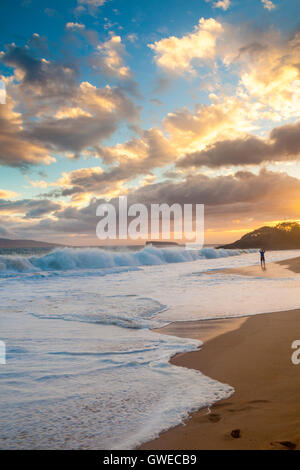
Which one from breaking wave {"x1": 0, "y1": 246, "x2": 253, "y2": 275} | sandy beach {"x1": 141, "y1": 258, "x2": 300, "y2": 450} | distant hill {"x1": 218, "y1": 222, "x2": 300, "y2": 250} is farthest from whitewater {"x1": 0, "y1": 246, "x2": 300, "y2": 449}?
distant hill {"x1": 218, "y1": 222, "x2": 300, "y2": 250}

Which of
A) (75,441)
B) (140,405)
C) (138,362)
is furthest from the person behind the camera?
(138,362)

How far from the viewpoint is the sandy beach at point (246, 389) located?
100 inches

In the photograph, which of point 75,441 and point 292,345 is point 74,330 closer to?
point 75,441

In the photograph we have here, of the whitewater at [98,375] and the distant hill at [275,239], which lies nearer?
the whitewater at [98,375]

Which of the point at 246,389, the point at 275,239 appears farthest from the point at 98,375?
the point at 275,239

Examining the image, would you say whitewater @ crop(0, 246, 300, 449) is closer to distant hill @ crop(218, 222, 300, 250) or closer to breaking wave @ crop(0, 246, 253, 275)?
breaking wave @ crop(0, 246, 253, 275)

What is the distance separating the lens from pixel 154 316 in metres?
8.52

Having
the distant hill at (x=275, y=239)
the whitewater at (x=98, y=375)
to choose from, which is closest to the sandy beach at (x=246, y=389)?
the whitewater at (x=98, y=375)

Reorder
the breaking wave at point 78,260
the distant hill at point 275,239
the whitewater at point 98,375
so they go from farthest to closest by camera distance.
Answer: the distant hill at point 275,239 < the breaking wave at point 78,260 < the whitewater at point 98,375

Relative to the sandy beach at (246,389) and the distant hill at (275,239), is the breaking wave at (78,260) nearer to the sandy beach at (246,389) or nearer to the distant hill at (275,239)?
the sandy beach at (246,389)
